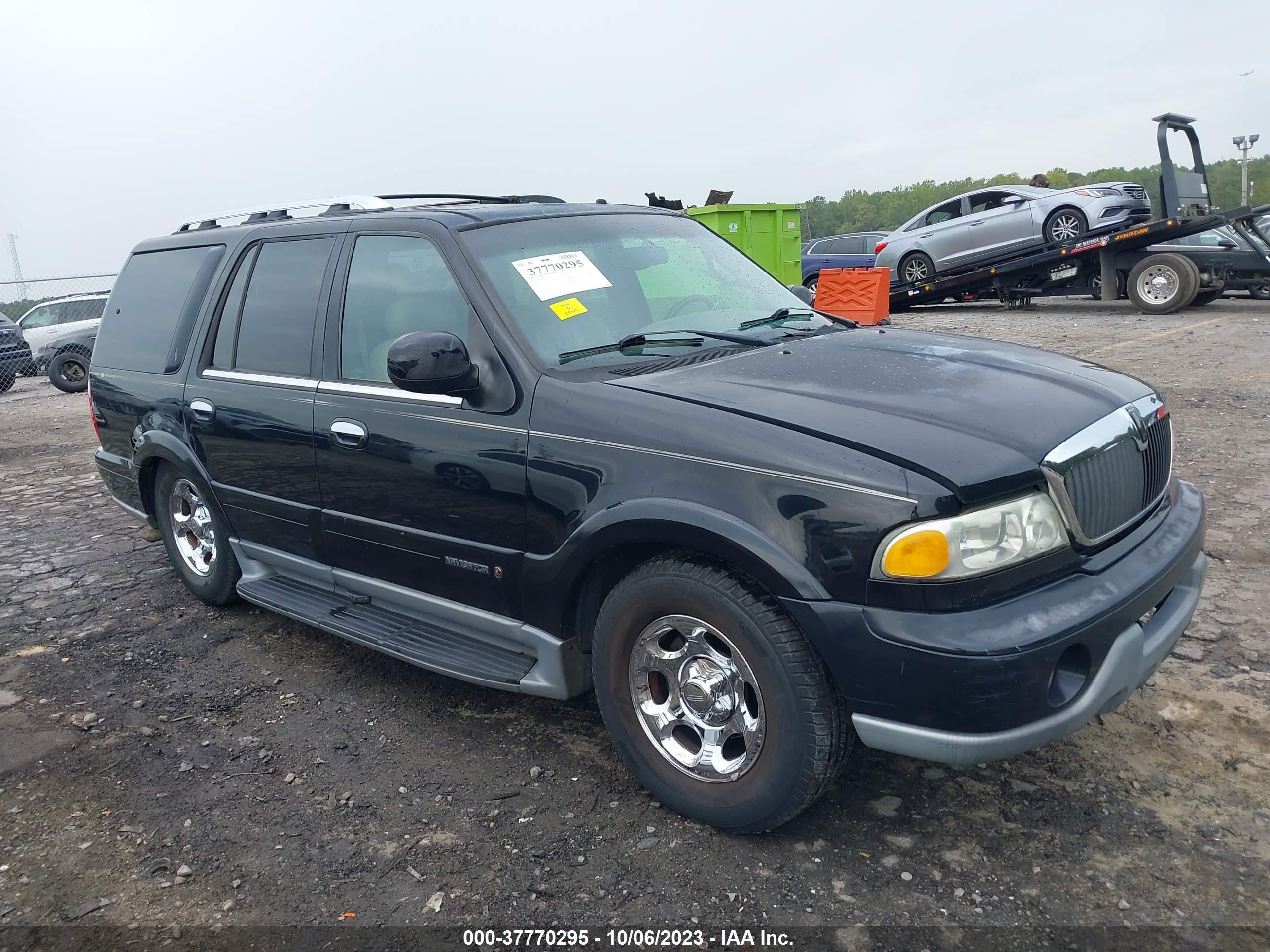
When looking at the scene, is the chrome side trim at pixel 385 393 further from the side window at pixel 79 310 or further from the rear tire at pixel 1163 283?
the side window at pixel 79 310

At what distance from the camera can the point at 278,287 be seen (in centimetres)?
412

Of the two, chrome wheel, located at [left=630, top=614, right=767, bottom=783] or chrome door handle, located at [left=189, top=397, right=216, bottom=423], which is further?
chrome door handle, located at [left=189, top=397, right=216, bottom=423]

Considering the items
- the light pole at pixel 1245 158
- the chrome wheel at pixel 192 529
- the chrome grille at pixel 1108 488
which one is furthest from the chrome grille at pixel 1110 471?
the light pole at pixel 1245 158

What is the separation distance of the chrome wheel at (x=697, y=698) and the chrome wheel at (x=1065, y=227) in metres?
16.1

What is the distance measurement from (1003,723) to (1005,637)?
0.22m

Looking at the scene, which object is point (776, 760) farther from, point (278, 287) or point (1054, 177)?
point (1054, 177)

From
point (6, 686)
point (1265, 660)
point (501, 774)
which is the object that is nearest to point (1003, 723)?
point (501, 774)

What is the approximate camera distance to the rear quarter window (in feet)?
15.1

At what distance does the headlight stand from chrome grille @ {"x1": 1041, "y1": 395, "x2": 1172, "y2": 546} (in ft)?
0.32

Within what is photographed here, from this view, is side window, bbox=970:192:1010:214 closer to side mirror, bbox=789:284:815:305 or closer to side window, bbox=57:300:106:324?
side mirror, bbox=789:284:815:305

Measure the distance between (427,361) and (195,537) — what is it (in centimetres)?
261

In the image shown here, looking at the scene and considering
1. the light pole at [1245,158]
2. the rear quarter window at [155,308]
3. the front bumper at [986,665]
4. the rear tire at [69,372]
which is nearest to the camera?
the front bumper at [986,665]

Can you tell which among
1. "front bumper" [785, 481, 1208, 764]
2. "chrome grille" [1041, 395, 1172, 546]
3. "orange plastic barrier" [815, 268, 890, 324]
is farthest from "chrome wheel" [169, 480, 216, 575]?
"orange plastic barrier" [815, 268, 890, 324]

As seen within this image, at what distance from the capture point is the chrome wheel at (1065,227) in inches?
651
